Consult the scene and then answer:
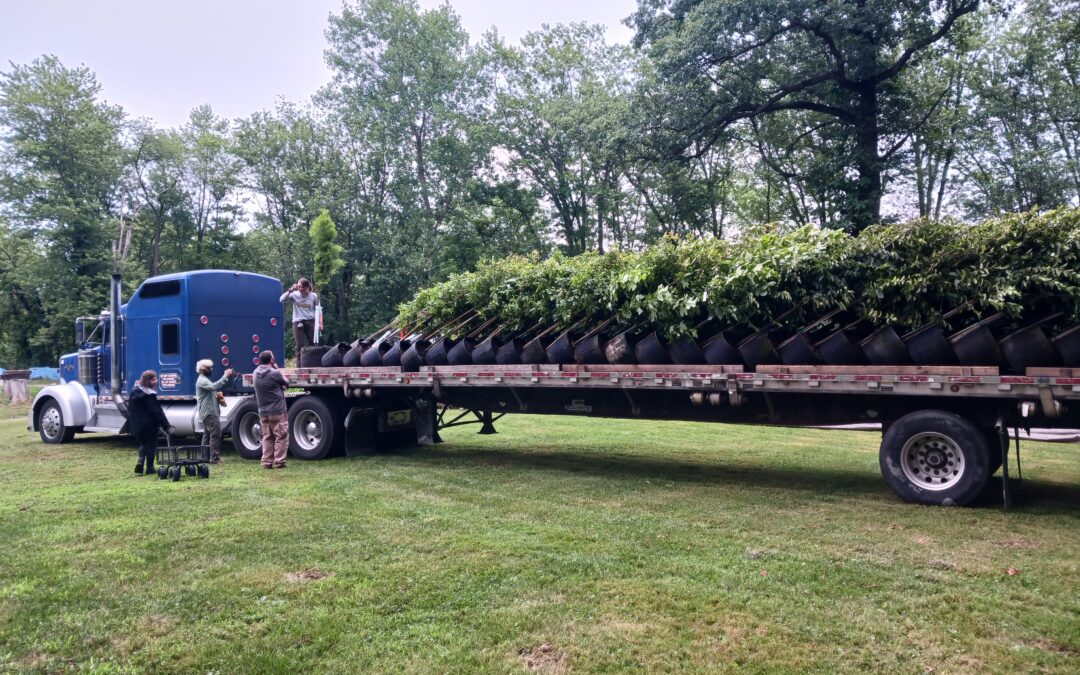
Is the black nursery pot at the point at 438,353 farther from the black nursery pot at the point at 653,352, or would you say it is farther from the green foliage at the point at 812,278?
the black nursery pot at the point at 653,352

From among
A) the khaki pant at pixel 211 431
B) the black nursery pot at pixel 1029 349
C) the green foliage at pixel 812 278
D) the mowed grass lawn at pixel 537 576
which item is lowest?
the mowed grass lawn at pixel 537 576

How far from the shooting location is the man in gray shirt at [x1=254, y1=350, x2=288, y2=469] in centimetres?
1140

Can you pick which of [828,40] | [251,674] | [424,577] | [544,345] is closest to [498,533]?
[424,577]

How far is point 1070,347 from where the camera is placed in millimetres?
6910

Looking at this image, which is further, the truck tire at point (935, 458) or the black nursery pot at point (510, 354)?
the black nursery pot at point (510, 354)

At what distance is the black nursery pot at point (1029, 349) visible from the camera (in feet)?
23.1

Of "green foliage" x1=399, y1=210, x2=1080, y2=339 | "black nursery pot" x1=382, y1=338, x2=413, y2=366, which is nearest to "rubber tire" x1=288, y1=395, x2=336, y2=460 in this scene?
"black nursery pot" x1=382, y1=338, x2=413, y2=366

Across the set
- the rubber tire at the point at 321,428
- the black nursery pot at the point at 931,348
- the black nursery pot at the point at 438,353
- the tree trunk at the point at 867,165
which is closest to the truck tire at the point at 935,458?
the black nursery pot at the point at 931,348

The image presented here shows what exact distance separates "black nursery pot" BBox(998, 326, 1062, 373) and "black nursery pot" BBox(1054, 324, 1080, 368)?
3.3 inches

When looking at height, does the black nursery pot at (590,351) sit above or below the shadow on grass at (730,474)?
above

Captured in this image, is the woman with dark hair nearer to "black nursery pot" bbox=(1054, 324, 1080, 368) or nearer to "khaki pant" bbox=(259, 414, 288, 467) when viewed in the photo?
"khaki pant" bbox=(259, 414, 288, 467)

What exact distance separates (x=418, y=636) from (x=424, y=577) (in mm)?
999

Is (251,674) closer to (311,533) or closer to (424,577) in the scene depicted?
(424,577)

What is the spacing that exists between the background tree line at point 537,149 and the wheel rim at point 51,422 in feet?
34.0
